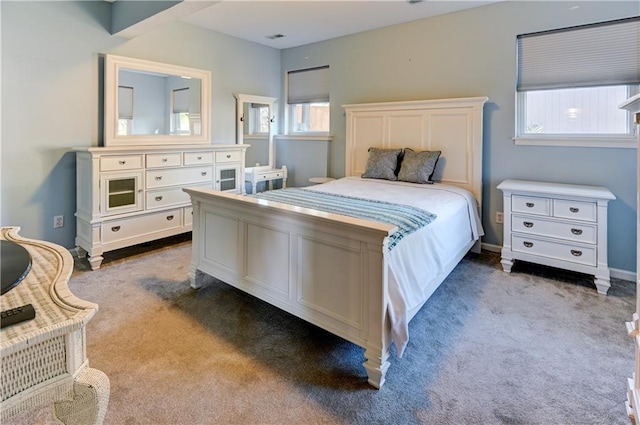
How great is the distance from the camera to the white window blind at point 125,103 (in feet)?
11.8

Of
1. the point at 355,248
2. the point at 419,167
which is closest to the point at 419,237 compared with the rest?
the point at 355,248

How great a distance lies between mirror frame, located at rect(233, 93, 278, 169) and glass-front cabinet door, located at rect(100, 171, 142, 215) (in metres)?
1.78

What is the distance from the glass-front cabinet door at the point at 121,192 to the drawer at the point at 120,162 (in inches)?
2.2

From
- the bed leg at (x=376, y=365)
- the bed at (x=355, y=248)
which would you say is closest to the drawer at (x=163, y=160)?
the bed at (x=355, y=248)

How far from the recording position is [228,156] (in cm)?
431

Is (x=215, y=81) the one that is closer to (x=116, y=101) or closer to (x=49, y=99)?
(x=116, y=101)

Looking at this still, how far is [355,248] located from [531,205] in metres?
2.08

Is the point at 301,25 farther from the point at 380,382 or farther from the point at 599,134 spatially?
the point at 380,382

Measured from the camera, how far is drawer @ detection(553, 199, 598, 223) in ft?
9.12

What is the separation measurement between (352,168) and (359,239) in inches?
Answer: 116

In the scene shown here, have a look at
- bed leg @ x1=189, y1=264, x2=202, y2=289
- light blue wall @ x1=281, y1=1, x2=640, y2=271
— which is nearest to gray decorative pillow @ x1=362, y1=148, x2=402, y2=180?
light blue wall @ x1=281, y1=1, x2=640, y2=271

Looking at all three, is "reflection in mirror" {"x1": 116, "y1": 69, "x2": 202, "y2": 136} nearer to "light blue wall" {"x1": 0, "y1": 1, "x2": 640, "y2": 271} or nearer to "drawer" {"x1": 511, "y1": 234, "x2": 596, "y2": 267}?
"light blue wall" {"x1": 0, "y1": 1, "x2": 640, "y2": 271}

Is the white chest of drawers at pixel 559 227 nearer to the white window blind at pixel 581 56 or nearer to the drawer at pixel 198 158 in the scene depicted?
the white window blind at pixel 581 56

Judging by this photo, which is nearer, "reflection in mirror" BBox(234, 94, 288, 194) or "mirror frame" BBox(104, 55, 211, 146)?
"mirror frame" BBox(104, 55, 211, 146)
